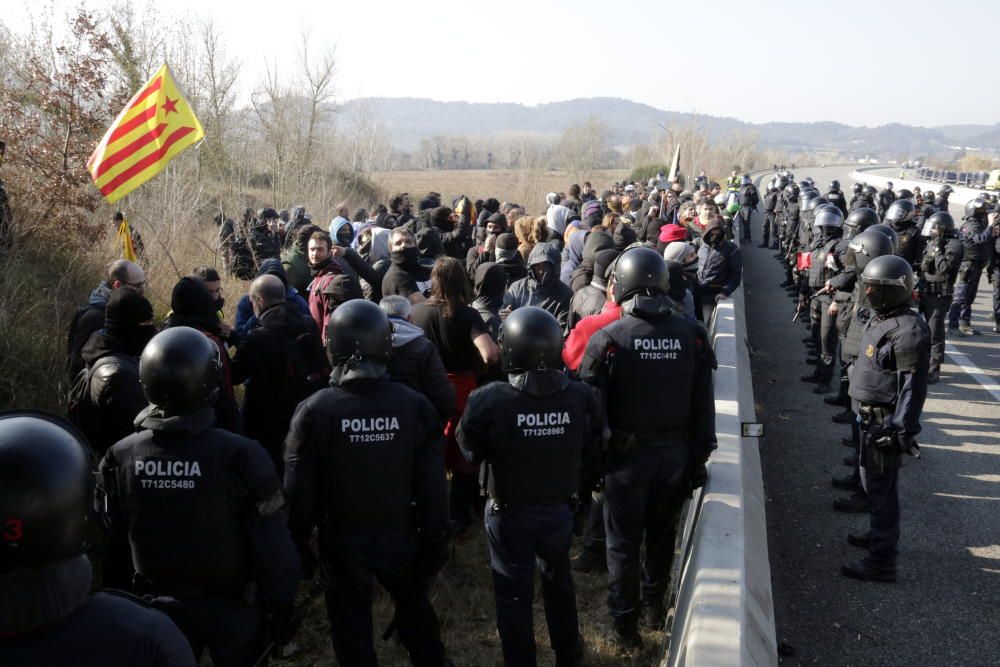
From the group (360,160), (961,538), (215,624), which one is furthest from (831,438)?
(360,160)

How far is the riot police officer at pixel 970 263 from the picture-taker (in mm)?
12250

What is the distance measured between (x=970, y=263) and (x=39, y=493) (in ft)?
45.2

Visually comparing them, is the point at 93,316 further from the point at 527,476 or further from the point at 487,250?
the point at 487,250

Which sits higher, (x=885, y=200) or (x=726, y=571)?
(x=885, y=200)

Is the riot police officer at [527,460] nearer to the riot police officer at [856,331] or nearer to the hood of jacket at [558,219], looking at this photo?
the riot police officer at [856,331]

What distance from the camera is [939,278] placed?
10484 mm

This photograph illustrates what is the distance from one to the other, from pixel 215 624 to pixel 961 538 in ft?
17.7

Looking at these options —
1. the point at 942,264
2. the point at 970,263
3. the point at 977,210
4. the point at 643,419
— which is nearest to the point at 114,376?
the point at 643,419

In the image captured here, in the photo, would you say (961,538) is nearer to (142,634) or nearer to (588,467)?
(588,467)

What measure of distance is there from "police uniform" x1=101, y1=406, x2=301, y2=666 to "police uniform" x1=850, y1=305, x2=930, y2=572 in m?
4.03

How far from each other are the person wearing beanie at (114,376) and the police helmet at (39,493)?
7.59 feet

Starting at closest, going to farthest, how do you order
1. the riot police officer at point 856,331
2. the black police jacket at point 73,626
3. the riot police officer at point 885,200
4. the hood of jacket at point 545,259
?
the black police jacket at point 73,626, the riot police officer at point 856,331, the hood of jacket at point 545,259, the riot police officer at point 885,200

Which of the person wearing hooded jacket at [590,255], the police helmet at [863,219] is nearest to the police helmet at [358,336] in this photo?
the person wearing hooded jacket at [590,255]

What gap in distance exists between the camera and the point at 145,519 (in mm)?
3002
